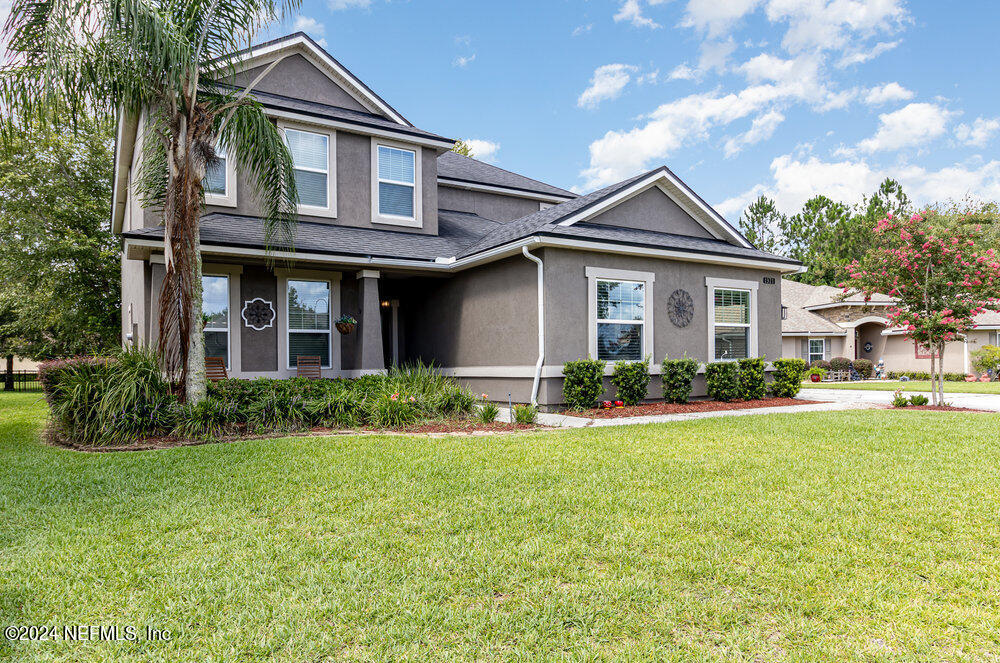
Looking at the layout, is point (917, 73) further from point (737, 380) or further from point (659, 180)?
point (737, 380)

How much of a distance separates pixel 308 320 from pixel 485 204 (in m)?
7.07

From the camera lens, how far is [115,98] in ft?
27.5

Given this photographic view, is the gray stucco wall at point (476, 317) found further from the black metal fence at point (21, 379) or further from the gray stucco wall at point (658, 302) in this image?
the black metal fence at point (21, 379)

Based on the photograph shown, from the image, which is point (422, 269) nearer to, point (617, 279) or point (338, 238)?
point (338, 238)

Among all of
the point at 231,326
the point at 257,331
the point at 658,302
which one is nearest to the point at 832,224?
the point at 658,302

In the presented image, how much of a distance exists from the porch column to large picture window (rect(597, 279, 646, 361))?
4.49 meters

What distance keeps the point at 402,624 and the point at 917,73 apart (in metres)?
26.7

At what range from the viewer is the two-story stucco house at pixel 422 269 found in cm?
1117

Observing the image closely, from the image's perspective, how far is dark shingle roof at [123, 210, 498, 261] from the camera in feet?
35.3

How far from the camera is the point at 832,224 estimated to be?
4331 cm

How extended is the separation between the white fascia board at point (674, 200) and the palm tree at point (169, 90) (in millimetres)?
5776

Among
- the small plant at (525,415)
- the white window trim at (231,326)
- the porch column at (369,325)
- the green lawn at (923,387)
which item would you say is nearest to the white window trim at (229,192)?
the white window trim at (231,326)

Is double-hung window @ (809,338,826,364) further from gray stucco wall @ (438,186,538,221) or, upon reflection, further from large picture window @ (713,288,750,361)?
gray stucco wall @ (438,186,538,221)

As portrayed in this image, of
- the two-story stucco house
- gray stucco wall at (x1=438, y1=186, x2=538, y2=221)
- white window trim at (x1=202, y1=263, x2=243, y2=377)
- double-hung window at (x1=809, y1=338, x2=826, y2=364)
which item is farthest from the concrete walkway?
double-hung window at (x1=809, y1=338, x2=826, y2=364)
